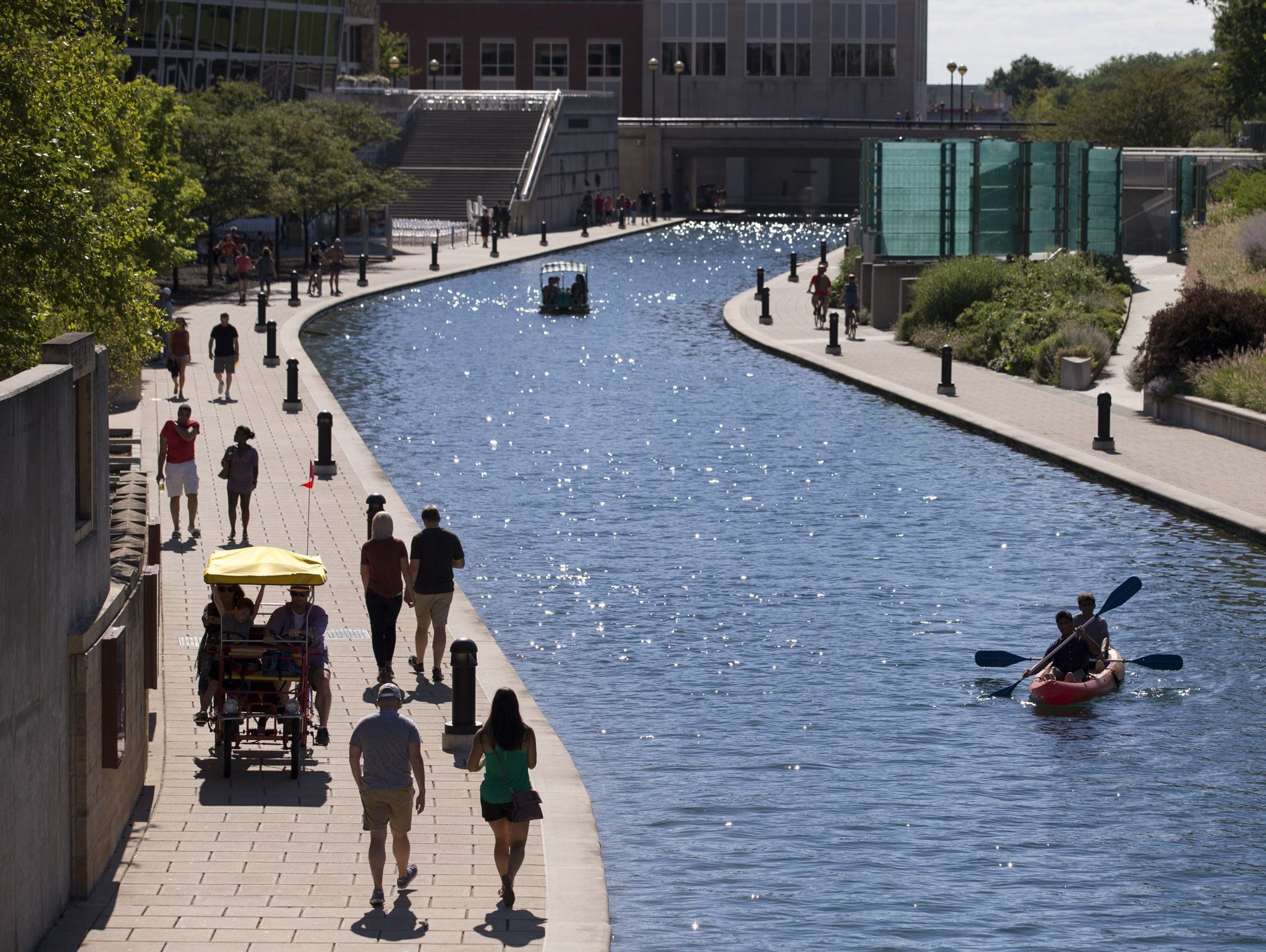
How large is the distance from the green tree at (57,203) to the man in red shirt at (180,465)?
3.40 feet

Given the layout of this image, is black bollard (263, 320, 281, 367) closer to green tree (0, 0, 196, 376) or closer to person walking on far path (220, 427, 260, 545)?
green tree (0, 0, 196, 376)

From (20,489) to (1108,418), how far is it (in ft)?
71.7

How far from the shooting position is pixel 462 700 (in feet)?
46.8

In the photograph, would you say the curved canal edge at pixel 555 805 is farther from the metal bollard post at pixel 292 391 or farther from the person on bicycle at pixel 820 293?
the person on bicycle at pixel 820 293

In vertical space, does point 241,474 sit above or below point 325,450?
above

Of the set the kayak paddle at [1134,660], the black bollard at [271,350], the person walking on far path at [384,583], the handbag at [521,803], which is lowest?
the kayak paddle at [1134,660]

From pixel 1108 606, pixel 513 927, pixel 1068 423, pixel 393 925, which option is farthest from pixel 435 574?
pixel 1068 423

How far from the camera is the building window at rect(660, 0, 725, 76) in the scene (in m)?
125

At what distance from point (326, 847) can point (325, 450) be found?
14.7 meters

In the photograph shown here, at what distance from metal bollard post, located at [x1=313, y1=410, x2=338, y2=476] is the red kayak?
41.3ft

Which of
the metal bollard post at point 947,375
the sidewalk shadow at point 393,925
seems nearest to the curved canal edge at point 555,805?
the sidewalk shadow at point 393,925

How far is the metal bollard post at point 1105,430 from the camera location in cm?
2897

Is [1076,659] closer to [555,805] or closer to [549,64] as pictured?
[555,805]

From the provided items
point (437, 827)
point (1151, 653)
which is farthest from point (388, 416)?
point (437, 827)
